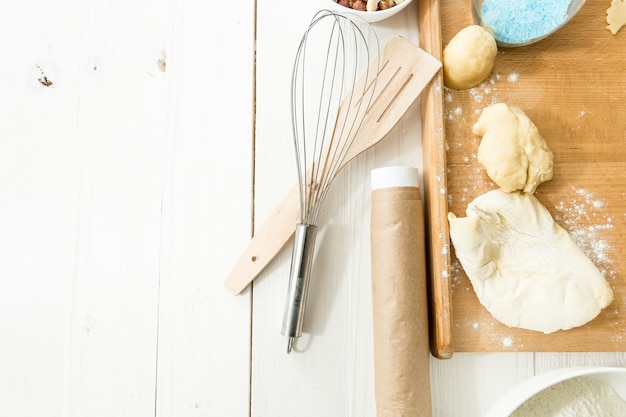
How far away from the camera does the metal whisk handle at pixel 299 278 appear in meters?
0.60

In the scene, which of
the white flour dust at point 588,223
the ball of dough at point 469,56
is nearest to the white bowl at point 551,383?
the white flour dust at point 588,223

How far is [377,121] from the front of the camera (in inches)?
24.8

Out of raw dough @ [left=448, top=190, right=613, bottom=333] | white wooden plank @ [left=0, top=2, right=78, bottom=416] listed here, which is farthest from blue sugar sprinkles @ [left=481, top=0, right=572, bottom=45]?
white wooden plank @ [left=0, top=2, right=78, bottom=416]

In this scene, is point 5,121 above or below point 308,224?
above

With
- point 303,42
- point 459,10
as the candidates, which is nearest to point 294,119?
point 303,42

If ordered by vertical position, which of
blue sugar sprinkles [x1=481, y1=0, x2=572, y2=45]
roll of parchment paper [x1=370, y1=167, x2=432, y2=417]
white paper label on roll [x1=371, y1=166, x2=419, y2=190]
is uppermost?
blue sugar sprinkles [x1=481, y1=0, x2=572, y2=45]

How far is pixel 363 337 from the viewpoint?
2.09 ft

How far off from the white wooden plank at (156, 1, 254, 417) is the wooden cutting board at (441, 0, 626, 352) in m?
0.29

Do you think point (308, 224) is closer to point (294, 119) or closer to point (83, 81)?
point (294, 119)

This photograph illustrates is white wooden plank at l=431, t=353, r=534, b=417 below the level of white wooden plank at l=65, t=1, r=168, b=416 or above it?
below

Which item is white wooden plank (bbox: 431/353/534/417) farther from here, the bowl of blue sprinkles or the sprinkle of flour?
the bowl of blue sprinkles

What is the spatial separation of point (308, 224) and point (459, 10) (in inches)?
14.0

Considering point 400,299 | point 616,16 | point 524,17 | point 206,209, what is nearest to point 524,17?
point 524,17

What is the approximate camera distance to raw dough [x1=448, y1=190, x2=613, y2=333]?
57 centimetres
